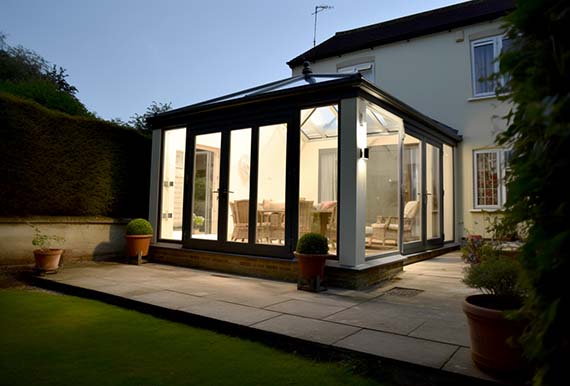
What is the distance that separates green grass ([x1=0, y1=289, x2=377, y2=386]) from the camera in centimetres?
235

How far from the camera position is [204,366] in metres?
2.55

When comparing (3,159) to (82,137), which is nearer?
(3,159)

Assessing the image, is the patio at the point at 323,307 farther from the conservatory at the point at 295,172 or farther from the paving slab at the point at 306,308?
the conservatory at the point at 295,172

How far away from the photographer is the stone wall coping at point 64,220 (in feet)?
19.3

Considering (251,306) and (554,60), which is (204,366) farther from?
(554,60)

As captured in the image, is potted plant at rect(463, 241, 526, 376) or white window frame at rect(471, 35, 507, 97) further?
white window frame at rect(471, 35, 507, 97)

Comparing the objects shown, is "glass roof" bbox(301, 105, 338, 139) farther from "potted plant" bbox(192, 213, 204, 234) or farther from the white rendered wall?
the white rendered wall

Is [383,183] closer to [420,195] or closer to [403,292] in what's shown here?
[420,195]

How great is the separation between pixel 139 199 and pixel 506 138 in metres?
7.48

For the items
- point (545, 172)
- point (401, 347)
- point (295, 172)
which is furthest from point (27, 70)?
point (545, 172)

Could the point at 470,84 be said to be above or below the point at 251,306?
above

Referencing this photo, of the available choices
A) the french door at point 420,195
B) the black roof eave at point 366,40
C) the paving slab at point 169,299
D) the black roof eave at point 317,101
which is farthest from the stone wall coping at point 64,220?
the black roof eave at point 366,40

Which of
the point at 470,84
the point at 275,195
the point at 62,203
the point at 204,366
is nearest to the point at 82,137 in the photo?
the point at 62,203

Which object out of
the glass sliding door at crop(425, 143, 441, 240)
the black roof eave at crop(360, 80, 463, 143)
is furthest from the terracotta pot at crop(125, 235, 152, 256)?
the glass sliding door at crop(425, 143, 441, 240)
